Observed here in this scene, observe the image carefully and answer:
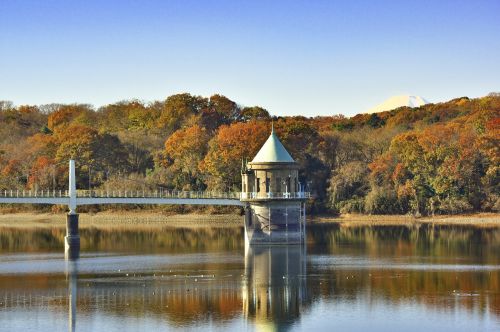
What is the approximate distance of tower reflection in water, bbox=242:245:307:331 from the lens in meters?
47.6

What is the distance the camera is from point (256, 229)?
79625mm

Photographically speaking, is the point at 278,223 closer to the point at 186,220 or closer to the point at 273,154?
the point at 273,154

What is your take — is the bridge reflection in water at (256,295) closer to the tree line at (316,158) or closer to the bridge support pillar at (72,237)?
the bridge support pillar at (72,237)

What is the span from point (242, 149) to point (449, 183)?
838 inches

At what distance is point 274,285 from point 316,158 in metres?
62.6

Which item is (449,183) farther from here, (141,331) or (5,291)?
(141,331)

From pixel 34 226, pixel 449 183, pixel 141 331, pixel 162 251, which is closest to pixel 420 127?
pixel 449 183

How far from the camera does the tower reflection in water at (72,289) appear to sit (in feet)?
153

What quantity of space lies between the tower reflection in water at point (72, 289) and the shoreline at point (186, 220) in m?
39.4

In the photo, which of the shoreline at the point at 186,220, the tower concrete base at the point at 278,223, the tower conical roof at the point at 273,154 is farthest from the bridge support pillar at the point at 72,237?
the shoreline at the point at 186,220

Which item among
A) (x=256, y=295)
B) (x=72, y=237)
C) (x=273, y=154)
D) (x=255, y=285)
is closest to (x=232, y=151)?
(x=273, y=154)

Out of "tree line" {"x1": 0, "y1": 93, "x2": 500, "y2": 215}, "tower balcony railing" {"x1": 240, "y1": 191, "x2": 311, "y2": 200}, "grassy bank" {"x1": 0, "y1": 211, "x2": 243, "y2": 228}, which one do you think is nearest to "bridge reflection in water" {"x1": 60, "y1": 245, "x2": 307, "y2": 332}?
"tower balcony railing" {"x1": 240, "y1": 191, "x2": 311, "y2": 200}

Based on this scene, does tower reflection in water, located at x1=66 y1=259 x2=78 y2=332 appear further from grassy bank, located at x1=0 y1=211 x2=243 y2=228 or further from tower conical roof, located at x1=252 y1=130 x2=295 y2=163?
grassy bank, located at x1=0 y1=211 x2=243 y2=228

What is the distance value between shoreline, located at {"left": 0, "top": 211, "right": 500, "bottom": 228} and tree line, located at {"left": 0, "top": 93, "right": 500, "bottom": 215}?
5.00ft
